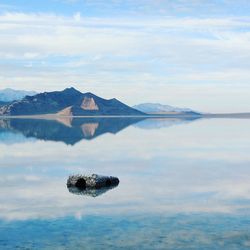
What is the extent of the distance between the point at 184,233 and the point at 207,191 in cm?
1217

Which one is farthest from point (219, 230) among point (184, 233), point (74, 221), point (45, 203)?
point (45, 203)

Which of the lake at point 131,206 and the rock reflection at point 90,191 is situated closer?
the lake at point 131,206

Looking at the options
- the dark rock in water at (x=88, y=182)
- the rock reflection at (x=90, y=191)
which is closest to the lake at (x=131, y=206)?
the rock reflection at (x=90, y=191)

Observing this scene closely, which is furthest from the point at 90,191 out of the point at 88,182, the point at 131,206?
the point at 131,206

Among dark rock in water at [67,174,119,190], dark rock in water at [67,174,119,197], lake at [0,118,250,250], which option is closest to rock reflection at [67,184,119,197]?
dark rock in water at [67,174,119,197]

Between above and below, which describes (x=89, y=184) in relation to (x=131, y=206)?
above

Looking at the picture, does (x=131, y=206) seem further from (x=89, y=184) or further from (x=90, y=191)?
(x=89, y=184)

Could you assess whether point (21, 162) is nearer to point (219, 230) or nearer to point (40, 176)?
point (40, 176)

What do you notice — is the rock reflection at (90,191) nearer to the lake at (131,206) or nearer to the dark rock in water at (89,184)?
the dark rock in water at (89,184)

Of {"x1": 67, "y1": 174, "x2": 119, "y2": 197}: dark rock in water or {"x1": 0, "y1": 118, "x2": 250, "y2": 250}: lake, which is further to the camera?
{"x1": 67, "y1": 174, "x2": 119, "y2": 197}: dark rock in water

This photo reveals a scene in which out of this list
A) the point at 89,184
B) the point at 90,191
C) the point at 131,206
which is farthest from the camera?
the point at 89,184

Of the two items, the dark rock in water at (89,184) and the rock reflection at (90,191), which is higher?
the dark rock in water at (89,184)

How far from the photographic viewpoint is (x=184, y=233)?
82.0 feet

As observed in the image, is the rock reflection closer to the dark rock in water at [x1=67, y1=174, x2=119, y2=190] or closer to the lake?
the lake
